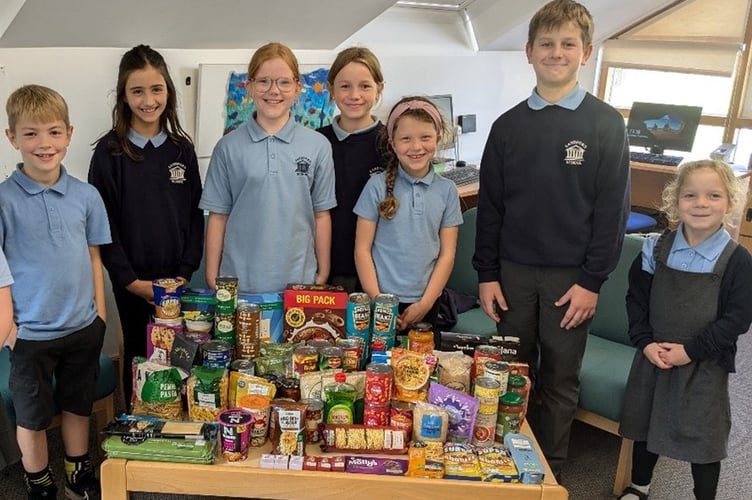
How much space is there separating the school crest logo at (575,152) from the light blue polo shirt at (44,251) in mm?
1410

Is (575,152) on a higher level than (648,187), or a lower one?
higher

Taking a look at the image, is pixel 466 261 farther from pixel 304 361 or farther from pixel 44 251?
pixel 44 251

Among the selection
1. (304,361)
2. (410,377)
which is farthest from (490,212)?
(304,361)

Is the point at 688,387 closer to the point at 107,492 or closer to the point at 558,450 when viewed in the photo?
the point at 558,450

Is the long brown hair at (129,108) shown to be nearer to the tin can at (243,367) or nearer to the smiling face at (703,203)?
the tin can at (243,367)

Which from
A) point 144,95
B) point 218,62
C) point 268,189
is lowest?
point 268,189

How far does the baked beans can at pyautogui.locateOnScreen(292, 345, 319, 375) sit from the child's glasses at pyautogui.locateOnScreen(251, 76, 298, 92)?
2.76 ft

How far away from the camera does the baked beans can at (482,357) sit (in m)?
1.75

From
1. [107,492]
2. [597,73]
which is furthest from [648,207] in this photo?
[107,492]

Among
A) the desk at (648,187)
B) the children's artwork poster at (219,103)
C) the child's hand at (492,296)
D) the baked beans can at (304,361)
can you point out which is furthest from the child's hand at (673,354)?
the desk at (648,187)

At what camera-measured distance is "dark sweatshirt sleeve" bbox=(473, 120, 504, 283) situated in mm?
2182

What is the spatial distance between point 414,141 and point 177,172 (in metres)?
0.83

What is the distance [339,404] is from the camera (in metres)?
1.63

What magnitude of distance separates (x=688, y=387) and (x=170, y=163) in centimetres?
178
